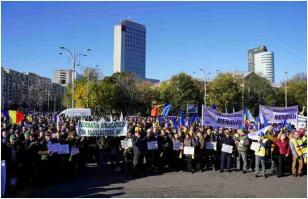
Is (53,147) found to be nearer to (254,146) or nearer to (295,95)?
(254,146)

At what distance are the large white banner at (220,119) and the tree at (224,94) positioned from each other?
53319mm

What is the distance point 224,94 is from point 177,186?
6029cm

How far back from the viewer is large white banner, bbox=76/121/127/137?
1708cm

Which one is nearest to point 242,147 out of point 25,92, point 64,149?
point 64,149

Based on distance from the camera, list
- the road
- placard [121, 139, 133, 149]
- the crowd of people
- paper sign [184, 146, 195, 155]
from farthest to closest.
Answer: paper sign [184, 146, 195, 155] → placard [121, 139, 133, 149] → the crowd of people → the road

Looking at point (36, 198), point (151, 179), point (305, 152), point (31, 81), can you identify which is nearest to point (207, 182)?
point (151, 179)

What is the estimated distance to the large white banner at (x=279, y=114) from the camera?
21047mm

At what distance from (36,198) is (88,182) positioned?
3004mm

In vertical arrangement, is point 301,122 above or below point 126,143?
above

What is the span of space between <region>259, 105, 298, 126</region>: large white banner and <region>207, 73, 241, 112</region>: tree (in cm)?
5158

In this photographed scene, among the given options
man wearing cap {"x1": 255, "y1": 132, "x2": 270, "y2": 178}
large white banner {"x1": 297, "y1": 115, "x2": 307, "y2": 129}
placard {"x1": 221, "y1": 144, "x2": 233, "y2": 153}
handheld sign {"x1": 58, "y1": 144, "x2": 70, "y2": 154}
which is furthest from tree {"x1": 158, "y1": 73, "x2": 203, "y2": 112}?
handheld sign {"x1": 58, "y1": 144, "x2": 70, "y2": 154}

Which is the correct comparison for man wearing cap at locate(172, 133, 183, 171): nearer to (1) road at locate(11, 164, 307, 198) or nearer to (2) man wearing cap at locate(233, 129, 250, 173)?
(1) road at locate(11, 164, 307, 198)

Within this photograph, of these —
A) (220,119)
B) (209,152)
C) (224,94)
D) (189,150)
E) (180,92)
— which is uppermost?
(180,92)

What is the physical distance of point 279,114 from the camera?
21297mm
